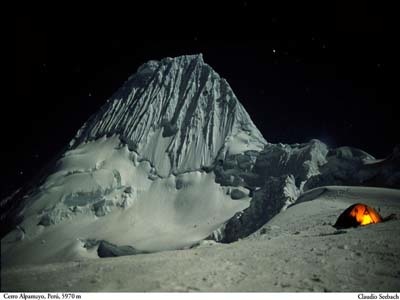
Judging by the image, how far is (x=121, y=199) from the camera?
68.9 metres

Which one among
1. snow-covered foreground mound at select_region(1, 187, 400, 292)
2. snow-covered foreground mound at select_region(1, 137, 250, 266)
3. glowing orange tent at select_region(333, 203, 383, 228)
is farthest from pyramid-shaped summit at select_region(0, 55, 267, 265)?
snow-covered foreground mound at select_region(1, 187, 400, 292)

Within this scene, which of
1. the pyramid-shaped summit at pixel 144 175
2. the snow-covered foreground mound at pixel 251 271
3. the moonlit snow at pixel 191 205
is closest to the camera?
the snow-covered foreground mound at pixel 251 271

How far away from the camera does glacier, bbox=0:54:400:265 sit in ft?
159

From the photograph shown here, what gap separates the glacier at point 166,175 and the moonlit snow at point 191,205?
32 centimetres

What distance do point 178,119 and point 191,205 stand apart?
95.0ft

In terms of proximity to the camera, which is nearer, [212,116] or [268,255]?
[268,255]

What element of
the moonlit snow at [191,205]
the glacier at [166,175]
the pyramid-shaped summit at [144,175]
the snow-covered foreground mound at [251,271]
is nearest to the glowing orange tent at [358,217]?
the moonlit snow at [191,205]

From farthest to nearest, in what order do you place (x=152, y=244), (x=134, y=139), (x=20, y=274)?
(x=134, y=139) → (x=152, y=244) → (x=20, y=274)

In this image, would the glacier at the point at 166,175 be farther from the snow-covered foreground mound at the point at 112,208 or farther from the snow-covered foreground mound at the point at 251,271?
the snow-covered foreground mound at the point at 251,271

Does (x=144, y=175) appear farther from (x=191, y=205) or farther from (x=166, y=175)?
(x=191, y=205)

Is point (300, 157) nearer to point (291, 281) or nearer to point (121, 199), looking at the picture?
point (121, 199)

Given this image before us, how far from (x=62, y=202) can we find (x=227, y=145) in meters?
42.4

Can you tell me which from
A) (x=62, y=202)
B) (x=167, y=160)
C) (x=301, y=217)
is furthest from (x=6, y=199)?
(x=301, y=217)

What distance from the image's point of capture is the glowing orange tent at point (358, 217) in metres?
12.0
